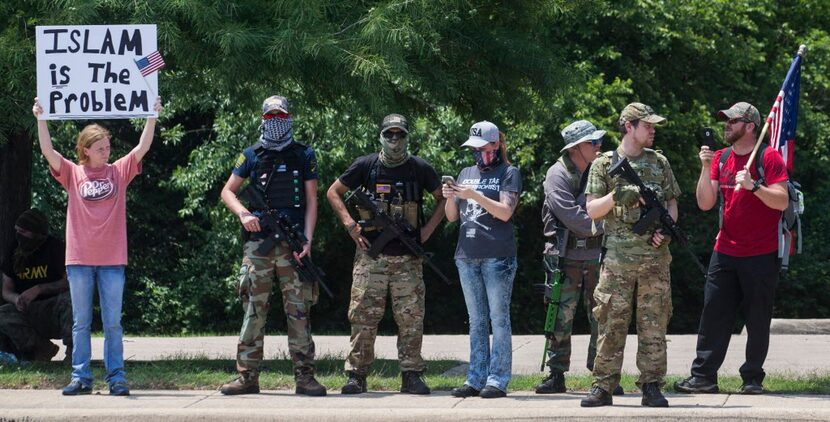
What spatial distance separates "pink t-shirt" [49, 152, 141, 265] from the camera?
8359mm

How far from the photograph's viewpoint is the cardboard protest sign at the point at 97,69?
8648 mm

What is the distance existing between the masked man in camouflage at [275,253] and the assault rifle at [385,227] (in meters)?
0.36

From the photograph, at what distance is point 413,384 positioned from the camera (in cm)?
868

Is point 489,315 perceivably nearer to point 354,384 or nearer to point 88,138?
point 354,384

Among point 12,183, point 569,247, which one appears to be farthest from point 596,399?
point 12,183

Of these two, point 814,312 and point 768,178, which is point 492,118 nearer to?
point 768,178

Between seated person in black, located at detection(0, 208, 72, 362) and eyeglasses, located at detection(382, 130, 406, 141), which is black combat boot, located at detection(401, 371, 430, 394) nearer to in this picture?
eyeglasses, located at detection(382, 130, 406, 141)

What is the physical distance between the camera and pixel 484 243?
8.38 m

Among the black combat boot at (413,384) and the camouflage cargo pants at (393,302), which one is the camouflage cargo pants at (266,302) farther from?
the black combat boot at (413,384)

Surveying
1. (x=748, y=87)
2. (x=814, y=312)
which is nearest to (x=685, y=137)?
(x=748, y=87)

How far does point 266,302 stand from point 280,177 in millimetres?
881

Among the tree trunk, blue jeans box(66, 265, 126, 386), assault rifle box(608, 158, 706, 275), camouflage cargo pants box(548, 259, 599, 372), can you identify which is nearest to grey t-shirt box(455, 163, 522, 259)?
camouflage cargo pants box(548, 259, 599, 372)

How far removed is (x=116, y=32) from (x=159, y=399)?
2.59m

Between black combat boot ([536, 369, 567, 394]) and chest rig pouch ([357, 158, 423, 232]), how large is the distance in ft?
4.71
